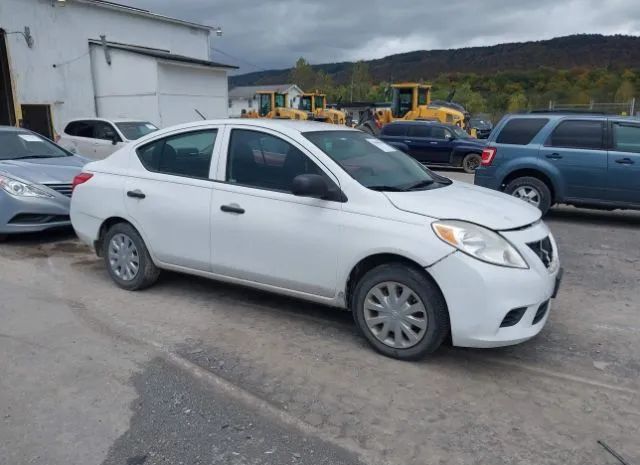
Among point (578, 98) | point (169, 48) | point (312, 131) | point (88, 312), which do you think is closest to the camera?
point (312, 131)

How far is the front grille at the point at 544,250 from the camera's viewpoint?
375cm

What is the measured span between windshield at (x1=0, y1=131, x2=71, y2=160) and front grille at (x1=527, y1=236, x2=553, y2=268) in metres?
7.07

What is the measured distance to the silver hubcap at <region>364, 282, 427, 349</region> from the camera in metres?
3.70

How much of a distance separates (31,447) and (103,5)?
20.0 metres

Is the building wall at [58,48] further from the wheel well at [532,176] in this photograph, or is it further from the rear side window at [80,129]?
the wheel well at [532,176]

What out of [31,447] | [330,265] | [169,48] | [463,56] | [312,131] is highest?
[463,56]

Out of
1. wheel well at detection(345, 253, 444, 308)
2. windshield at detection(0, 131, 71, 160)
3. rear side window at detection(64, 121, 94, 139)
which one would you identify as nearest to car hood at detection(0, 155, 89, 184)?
windshield at detection(0, 131, 71, 160)

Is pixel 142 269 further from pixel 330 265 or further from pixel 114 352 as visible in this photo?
pixel 330 265

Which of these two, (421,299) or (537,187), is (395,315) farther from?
(537,187)

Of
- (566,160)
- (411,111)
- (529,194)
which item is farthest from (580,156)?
(411,111)

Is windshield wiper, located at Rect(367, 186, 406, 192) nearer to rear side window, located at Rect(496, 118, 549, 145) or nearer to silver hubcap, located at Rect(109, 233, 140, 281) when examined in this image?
silver hubcap, located at Rect(109, 233, 140, 281)

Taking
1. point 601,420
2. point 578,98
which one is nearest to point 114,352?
point 601,420

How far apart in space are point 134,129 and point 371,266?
1085 centimetres

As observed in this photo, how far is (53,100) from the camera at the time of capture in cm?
1808
